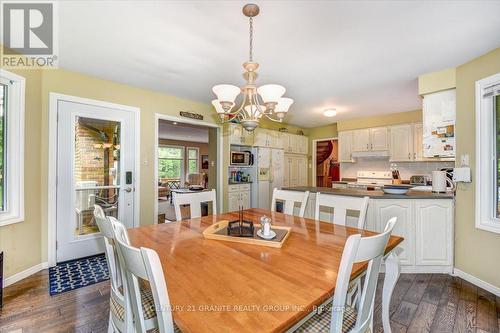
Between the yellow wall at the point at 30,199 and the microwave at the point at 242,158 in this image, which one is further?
the microwave at the point at 242,158

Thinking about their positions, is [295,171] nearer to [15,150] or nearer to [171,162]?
[15,150]

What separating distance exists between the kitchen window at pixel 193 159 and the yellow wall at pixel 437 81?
8.82 m

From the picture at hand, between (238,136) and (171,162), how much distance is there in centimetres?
602

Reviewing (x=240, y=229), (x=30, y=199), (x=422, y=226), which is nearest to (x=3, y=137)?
(x=30, y=199)

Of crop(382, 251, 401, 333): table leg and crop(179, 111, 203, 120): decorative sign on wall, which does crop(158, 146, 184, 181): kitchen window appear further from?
crop(382, 251, 401, 333): table leg

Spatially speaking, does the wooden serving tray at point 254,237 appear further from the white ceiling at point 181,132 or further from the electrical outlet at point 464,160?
the white ceiling at point 181,132

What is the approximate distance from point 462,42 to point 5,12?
3939 millimetres

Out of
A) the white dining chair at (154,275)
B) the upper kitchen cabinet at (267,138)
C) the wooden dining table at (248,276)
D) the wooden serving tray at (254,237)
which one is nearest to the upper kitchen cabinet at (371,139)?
the upper kitchen cabinet at (267,138)

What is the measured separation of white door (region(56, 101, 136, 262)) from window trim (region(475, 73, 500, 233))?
425 cm

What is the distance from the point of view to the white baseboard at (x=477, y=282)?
227 centimetres

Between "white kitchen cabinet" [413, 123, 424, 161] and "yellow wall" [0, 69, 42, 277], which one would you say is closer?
"yellow wall" [0, 69, 42, 277]

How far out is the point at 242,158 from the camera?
4.77 meters

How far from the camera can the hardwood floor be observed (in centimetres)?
178

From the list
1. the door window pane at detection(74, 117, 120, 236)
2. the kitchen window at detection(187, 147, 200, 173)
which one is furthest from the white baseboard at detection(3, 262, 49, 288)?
the kitchen window at detection(187, 147, 200, 173)
